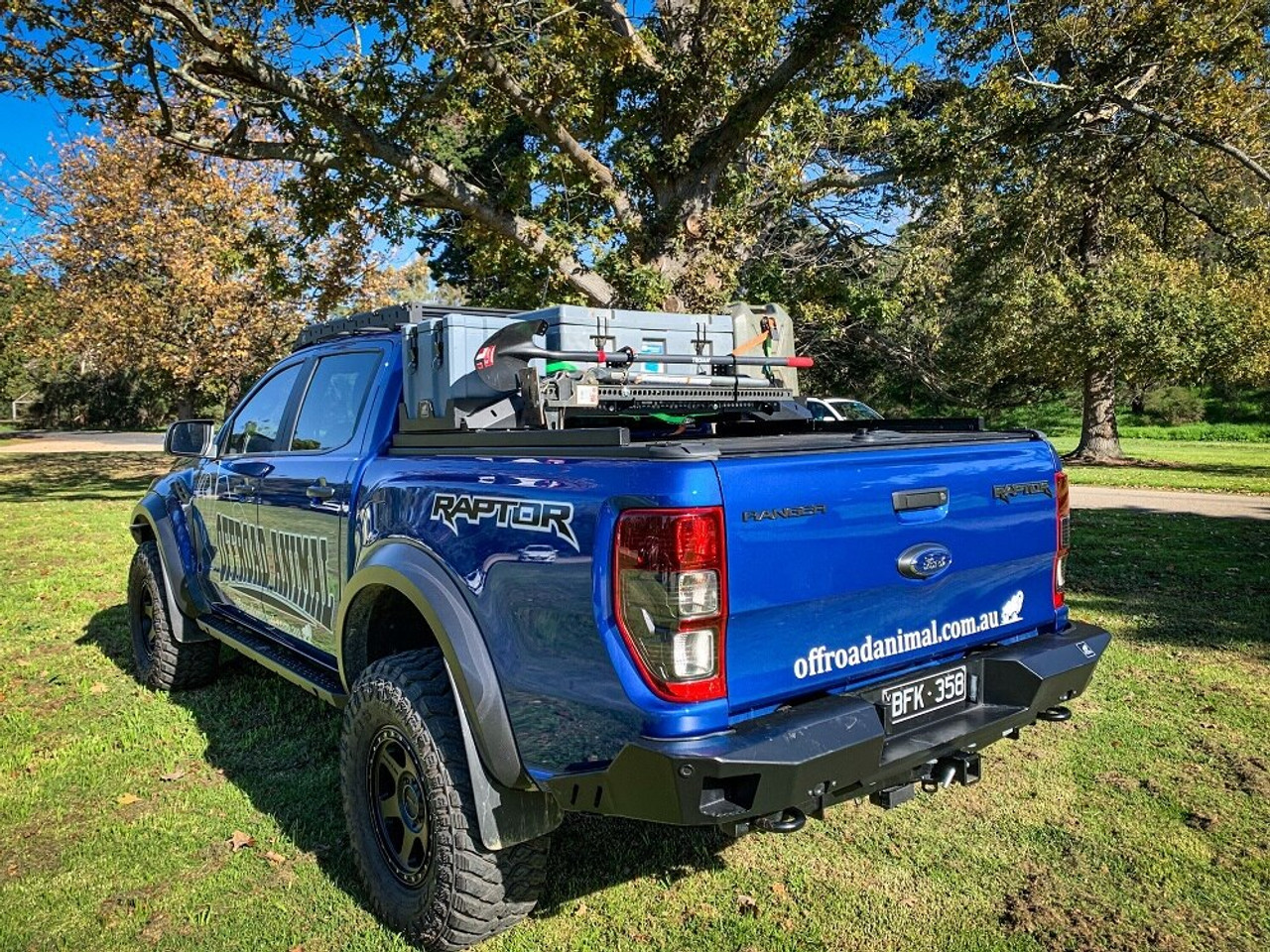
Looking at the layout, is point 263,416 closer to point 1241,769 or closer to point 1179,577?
point 1241,769

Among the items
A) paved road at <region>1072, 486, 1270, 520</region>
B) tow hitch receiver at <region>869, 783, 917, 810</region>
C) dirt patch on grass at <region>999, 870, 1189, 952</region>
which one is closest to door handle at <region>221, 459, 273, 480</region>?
tow hitch receiver at <region>869, 783, 917, 810</region>

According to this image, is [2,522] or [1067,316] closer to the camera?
[2,522]

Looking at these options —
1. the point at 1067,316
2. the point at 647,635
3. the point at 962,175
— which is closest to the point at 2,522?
the point at 647,635

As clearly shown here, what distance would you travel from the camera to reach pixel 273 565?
162 inches

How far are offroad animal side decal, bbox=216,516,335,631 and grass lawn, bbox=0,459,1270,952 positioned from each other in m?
0.82

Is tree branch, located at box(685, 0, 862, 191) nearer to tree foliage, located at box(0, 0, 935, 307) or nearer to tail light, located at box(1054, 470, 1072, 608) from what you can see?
tree foliage, located at box(0, 0, 935, 307)

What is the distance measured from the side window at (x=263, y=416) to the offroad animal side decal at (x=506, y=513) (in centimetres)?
191

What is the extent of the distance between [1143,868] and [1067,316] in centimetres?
1893

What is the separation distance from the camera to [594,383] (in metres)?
3.30

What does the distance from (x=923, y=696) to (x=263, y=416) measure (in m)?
3.52

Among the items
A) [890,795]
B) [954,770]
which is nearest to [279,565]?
[890,795]

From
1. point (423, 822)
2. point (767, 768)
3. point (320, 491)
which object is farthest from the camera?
point (320, 491)

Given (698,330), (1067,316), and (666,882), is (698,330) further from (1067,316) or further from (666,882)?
(1067,316)

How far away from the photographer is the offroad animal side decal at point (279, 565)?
3693 millimetres
